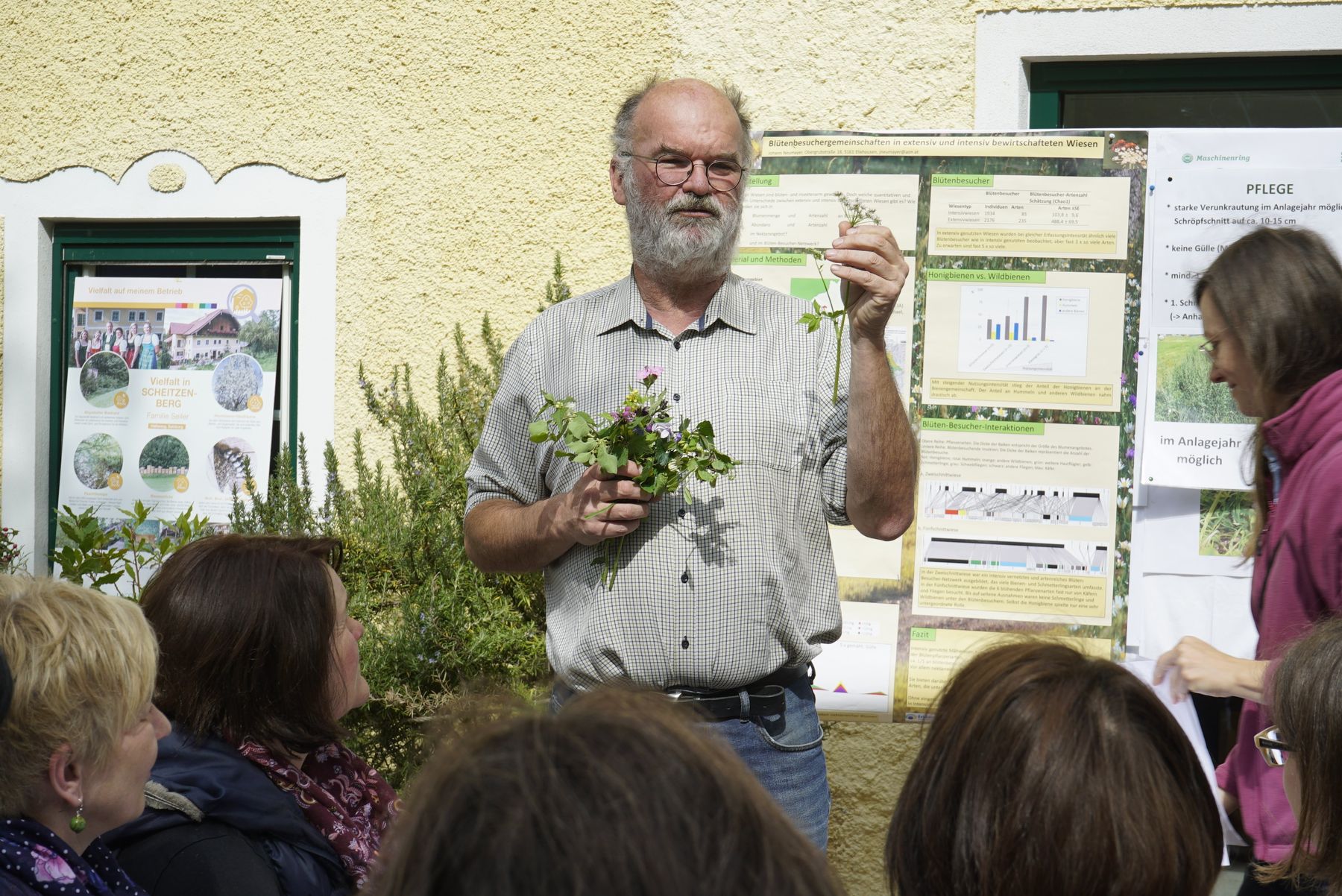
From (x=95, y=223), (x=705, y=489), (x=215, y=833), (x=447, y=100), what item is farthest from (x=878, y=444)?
(x=95, y=223)

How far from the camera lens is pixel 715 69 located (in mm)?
3752

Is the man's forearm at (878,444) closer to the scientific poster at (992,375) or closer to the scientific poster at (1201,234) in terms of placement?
the scientific poster at (992,375)

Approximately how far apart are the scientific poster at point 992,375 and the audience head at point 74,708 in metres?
1.97

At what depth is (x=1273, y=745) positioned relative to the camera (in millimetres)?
1729

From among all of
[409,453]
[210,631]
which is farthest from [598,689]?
[409,453]

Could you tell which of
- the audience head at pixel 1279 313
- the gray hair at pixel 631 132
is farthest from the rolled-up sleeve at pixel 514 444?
the audience head at pixel 1279 313

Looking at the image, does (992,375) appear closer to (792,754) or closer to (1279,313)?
(1279,313)

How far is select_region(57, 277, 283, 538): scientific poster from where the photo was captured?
417cm

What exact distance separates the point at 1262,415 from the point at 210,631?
1.96 m

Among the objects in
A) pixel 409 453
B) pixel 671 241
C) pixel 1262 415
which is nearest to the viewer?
pixel 1262 415

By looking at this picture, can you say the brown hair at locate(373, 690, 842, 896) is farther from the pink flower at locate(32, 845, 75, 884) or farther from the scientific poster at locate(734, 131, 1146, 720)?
the scientific poster at locate(734, 131, 1146, 720)

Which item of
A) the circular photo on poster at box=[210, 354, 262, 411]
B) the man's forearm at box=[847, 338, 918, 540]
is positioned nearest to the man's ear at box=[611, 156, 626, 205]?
the man's forearm at box=[847, 338, 918, 540]

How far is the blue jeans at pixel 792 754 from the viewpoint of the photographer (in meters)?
2.34

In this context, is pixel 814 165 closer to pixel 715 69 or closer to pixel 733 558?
pixel 715 69
